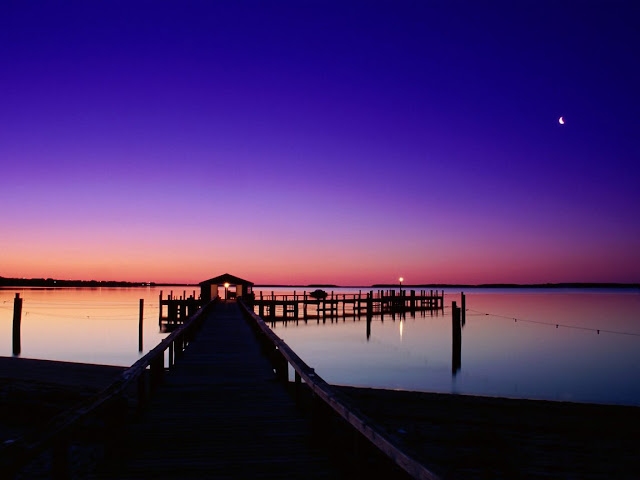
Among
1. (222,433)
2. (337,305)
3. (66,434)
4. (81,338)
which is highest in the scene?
(66,434)

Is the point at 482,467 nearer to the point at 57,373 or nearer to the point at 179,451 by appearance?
the point at 179,451

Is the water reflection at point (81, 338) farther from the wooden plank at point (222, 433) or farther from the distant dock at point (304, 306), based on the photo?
the wooden plank at point (222, 433)

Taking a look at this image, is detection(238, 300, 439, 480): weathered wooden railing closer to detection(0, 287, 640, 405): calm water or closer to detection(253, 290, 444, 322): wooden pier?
detection(0, 287, 640, 405): calm water

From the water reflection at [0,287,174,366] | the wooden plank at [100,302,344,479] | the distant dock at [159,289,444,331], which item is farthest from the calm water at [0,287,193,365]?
the wooden plank at [100,302,344,479]

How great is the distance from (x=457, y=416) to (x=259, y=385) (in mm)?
4474

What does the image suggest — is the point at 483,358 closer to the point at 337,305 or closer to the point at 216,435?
the point at 216,435

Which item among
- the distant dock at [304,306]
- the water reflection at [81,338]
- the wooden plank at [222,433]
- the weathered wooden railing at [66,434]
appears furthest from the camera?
the distant dock at [304,306]

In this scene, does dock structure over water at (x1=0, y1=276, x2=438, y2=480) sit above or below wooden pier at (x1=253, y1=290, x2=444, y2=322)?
above

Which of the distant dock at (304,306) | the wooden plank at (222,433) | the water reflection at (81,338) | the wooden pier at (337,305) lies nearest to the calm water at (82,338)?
the water reflection at (81,338)

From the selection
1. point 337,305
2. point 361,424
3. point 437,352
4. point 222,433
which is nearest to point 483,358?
A: point 437,352

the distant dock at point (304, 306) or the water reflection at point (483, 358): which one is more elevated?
the distant dock at point (304, 306)

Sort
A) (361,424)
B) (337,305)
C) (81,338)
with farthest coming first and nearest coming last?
(337,305)
(81,338)
(361,424)

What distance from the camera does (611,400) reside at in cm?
1856

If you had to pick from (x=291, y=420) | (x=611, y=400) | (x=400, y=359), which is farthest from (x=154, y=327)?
(x=291, y=420)
